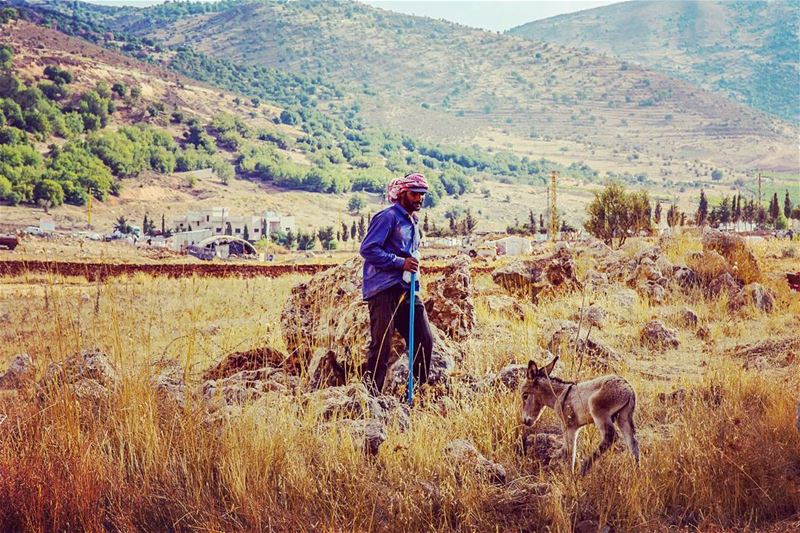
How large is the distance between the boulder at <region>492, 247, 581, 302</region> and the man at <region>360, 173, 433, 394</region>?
24.2ft

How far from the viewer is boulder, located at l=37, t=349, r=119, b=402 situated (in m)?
5.07

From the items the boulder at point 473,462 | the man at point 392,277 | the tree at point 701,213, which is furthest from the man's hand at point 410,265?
the tree at point 701,213

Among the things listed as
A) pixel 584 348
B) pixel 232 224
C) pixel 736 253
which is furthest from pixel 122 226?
pixel 584 348

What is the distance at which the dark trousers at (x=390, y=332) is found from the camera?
20.4 feet

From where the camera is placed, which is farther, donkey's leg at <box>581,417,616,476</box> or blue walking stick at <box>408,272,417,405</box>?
blue walking stick at <box>408,272,417,405</box>

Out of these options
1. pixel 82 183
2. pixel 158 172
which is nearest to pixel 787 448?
pixel 82 183

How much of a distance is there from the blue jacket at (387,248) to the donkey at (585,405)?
1508 millimetres

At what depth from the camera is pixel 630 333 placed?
10.4 m

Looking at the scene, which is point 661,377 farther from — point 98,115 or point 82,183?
point 98,115

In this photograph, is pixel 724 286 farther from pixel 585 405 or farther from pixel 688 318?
pixel 585 405

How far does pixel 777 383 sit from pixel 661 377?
1508 millimetres

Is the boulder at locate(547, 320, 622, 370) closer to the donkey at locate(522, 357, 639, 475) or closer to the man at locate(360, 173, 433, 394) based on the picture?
the man at locate(360, 173, 433, 394)

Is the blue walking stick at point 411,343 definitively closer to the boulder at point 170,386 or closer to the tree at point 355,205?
the boulder at point 170,386

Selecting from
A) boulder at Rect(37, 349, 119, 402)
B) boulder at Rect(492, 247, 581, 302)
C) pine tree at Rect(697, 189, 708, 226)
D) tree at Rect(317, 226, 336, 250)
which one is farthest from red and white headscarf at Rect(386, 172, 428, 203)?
tree at Rect(317, 226, 336, 250)
